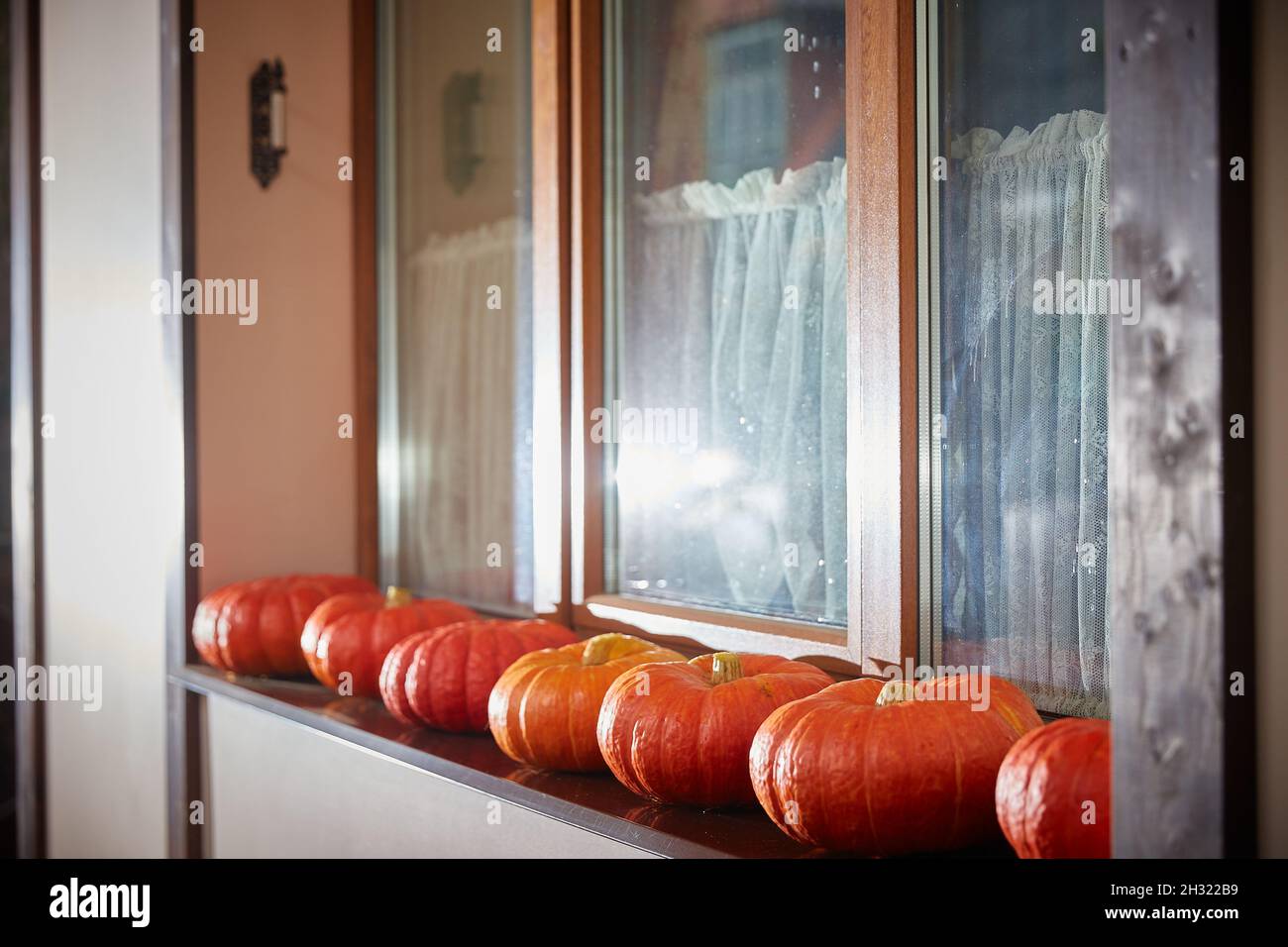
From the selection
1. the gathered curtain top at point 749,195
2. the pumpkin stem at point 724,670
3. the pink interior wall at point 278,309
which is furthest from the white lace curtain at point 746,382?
the pink interior wall at point 278,309

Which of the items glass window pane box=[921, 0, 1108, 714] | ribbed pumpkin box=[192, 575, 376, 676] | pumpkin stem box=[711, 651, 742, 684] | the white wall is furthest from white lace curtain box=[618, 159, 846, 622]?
the white wall

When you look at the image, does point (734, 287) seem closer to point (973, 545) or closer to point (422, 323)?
point (973, 545)

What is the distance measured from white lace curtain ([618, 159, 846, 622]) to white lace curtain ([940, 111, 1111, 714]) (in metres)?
0.23

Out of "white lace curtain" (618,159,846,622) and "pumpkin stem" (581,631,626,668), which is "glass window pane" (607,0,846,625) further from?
"pumpkin stem" (581,631,626,668)

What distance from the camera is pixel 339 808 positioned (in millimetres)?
2086

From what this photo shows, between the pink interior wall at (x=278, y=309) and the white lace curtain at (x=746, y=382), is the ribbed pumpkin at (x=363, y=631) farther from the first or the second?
the pink interior wall at (x=278, y=309)

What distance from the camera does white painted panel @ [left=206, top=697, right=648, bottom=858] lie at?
168cm

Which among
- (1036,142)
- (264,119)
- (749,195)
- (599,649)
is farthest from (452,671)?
(264,119)

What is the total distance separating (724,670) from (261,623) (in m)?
1.27

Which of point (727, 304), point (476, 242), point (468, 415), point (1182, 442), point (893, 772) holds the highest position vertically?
point (476, 242)

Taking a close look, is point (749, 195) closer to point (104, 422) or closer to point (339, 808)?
point (339, 808)

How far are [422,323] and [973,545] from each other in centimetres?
157
